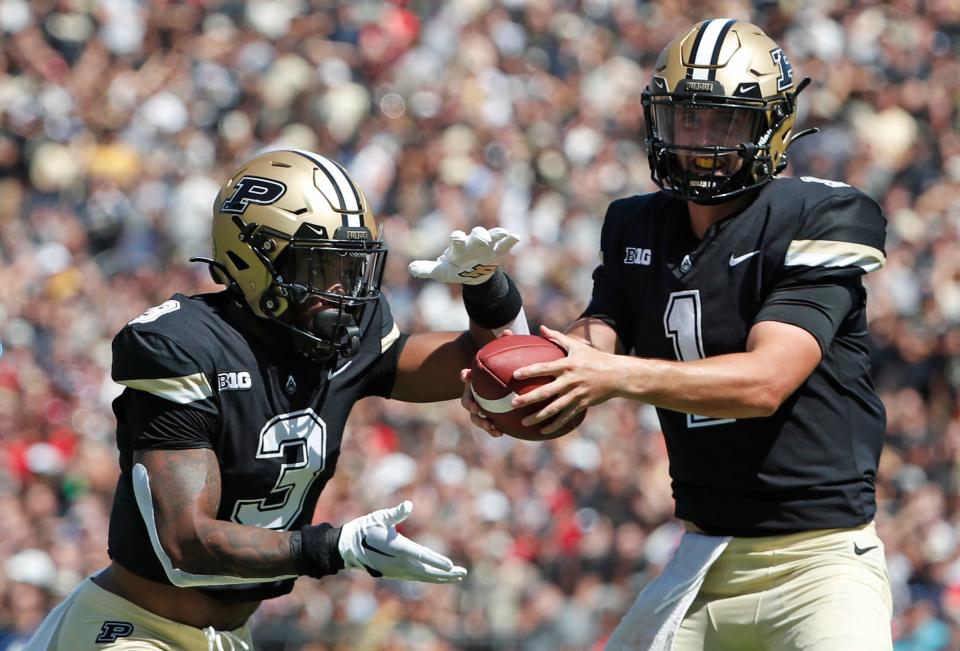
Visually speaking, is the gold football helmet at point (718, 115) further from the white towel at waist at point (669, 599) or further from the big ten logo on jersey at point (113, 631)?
the big ten logo on jersey at point (113, 631)

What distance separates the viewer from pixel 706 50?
13.0 ft

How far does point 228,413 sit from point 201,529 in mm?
367

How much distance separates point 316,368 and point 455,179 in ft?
22.2

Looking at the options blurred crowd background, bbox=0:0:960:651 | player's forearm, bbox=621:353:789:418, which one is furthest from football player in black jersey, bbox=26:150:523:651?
blurred crowd background, bbox=0:0:960:651

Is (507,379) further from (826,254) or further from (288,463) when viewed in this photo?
(826,254)

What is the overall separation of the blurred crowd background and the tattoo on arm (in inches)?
162

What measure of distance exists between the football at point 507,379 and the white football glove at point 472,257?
40 centimetres

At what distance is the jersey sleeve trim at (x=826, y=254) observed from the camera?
3752 mm

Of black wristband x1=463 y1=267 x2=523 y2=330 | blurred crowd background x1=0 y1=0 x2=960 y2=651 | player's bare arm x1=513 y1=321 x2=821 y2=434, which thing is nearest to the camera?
player's bare arm x1=513 y1=321 x2=821 y2=434

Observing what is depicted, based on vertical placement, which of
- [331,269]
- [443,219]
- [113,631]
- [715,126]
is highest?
[715,126]

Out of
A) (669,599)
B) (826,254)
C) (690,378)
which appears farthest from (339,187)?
(669,599)

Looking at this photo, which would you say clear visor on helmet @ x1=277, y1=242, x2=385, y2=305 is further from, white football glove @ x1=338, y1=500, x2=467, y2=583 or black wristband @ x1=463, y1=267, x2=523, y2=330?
white football glove @ x1=338, y1=500, x2=467, y2=583

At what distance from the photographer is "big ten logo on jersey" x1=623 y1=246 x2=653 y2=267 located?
13.5 feet

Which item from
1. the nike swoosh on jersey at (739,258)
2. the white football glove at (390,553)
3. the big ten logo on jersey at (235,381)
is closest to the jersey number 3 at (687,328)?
the nike swoosh on jersey at (739,258)
